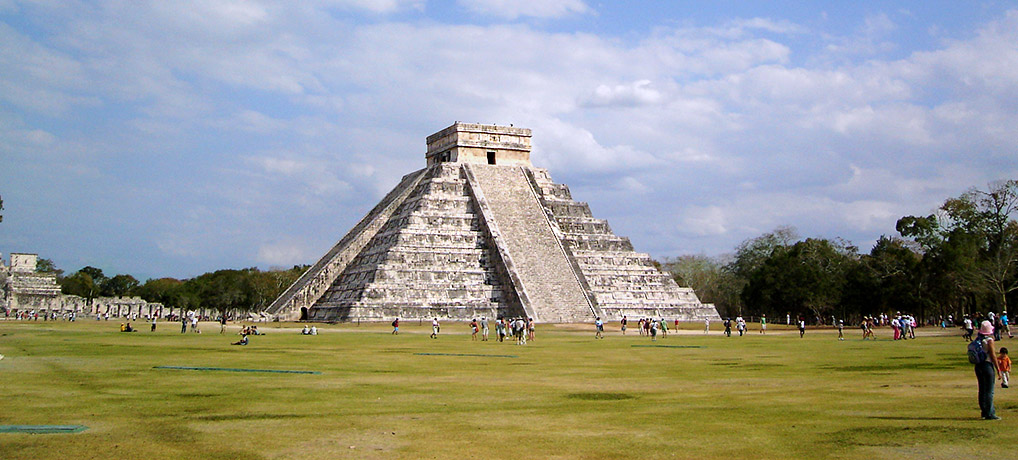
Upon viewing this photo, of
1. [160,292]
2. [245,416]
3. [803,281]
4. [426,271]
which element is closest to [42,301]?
[160,292]

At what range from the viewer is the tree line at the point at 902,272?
47375mm

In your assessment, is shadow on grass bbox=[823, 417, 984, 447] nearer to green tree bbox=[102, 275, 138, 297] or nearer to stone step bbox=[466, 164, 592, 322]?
stone step bbox=[466, 164, 592, 322]

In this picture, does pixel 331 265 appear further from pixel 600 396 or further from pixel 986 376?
pixel 986 376

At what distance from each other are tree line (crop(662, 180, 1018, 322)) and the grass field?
32645mm

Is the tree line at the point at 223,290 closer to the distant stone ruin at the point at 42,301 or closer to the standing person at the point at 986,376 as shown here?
the distant stone ruin at the point at 42,301

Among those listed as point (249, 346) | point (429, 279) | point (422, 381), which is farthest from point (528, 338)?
point (422, 381)

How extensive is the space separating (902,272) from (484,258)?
30.4 meters

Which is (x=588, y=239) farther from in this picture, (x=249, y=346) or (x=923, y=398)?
(x=923, y=398)

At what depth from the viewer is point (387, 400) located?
1202cm

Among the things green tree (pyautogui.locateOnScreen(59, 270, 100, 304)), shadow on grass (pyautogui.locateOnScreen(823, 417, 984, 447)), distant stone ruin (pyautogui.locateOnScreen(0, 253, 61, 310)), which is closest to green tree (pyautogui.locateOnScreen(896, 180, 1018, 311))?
shadow on grass (pyautogui.locateOnScreen(823, 417, 984, 447))

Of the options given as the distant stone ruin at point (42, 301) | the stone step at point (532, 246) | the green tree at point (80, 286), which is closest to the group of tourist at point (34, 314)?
the distant stone ruin at point (42, 301)

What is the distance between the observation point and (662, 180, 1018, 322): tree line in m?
47.4

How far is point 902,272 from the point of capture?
59.9m

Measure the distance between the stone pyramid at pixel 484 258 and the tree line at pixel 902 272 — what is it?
1426 cm
